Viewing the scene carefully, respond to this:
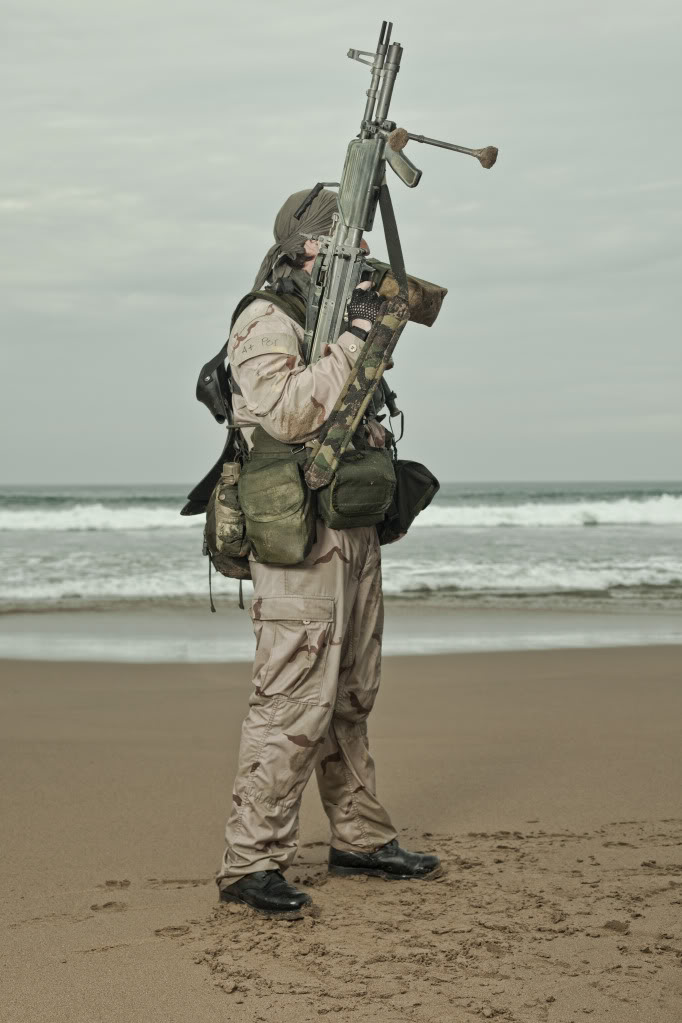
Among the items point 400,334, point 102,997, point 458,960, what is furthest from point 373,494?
point 102,997

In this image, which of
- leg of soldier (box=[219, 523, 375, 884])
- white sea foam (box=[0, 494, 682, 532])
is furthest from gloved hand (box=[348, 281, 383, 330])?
white sea foam (box=[0, 494, 682, 532])

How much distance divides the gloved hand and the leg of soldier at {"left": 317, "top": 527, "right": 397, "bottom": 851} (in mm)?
666

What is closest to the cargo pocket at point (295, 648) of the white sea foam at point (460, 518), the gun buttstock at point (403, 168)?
the gun buttstock at point (403, 168)

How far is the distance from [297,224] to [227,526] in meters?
0.96

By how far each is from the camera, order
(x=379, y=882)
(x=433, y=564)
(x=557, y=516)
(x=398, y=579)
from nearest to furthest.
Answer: (x=379, y=882), (x=398, y=579), (x=433, y=564), (x=557, y=516)

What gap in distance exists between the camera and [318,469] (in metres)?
3.23

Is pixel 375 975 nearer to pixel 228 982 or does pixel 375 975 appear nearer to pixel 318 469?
pixel 228 982

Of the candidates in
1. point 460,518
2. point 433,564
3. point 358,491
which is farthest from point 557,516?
point 358,491

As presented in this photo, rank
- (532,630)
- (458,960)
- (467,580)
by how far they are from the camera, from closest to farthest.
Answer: (458,960) → (532,630) → (467,580)

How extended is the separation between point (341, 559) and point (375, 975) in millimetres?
1155

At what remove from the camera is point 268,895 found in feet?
10.5

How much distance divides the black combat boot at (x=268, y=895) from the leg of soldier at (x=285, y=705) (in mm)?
23

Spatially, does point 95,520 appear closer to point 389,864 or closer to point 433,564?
point 433,564

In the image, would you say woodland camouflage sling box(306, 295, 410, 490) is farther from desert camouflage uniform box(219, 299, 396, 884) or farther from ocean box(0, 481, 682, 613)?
ocean box(0, 481, 682, 613)
